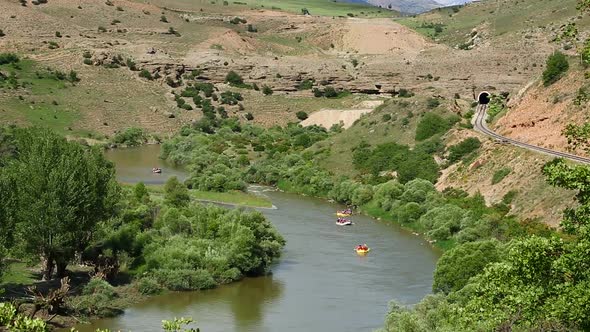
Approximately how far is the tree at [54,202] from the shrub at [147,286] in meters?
2.91

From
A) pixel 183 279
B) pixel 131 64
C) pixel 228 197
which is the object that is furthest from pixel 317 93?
pixel 183 279

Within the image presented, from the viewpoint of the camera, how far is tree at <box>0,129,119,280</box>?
40.5 m

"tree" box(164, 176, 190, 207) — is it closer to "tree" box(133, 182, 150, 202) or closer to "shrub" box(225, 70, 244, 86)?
"tree" box(133, 182, 150, 202)

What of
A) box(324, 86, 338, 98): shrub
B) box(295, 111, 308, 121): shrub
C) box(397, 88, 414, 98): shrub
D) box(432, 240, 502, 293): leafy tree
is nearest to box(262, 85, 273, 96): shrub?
box(324, 86, 338, 98): shrub

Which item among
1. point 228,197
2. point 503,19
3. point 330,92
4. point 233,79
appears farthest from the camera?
point 503,19

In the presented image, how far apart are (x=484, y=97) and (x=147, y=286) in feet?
245

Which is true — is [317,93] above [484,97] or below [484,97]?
below

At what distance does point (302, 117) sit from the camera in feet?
382

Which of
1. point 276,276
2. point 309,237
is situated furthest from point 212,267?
point 309,237

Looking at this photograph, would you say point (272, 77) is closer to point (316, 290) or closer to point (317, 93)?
point (317, 93)

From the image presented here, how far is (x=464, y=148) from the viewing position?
71688mm

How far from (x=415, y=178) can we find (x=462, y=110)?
20559 millimetres

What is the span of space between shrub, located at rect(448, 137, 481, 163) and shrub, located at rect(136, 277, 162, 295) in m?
33.7

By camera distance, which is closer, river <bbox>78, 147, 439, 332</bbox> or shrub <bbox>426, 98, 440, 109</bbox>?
river <bbox>78, 147, 439, 332</bbox>
